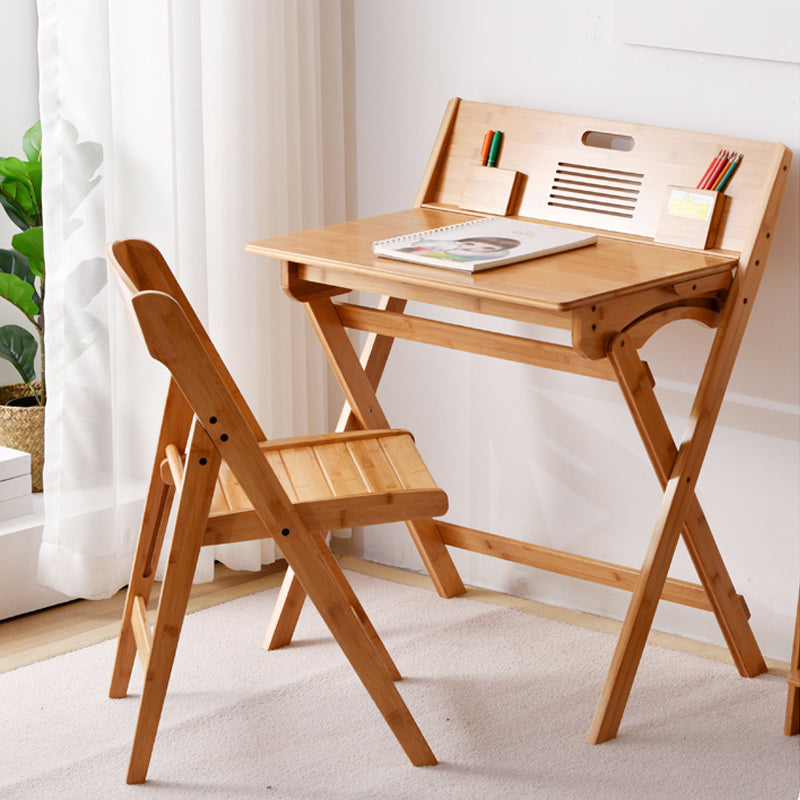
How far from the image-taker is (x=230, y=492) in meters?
2.09

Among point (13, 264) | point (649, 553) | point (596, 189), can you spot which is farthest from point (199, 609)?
point (596, 189)

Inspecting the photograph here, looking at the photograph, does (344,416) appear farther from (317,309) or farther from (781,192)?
(781,192)

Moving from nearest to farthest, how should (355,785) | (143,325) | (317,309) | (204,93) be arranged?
(143,325) < (355,785) < (317,309) < (204,93)

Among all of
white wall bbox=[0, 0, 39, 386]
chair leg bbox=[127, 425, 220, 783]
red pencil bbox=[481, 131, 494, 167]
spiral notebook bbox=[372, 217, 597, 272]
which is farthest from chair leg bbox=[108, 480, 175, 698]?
white wall bbox=[0, 0, 39, 386]

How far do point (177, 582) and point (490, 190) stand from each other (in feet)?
3.25

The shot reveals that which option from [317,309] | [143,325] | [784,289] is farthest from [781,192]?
[143,325]

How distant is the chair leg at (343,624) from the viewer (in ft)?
6.58

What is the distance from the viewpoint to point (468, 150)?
2592 mm

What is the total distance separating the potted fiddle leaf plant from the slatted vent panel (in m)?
1.09

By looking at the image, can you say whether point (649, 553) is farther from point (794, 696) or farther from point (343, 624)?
point (343, 624)

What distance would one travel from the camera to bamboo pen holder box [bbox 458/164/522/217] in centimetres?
251

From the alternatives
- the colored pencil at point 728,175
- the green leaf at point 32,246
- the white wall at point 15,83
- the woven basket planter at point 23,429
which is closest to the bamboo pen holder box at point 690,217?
the colored pencil at point 728,175

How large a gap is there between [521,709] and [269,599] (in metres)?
0.70

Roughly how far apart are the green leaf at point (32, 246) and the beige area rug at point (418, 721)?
832mm
